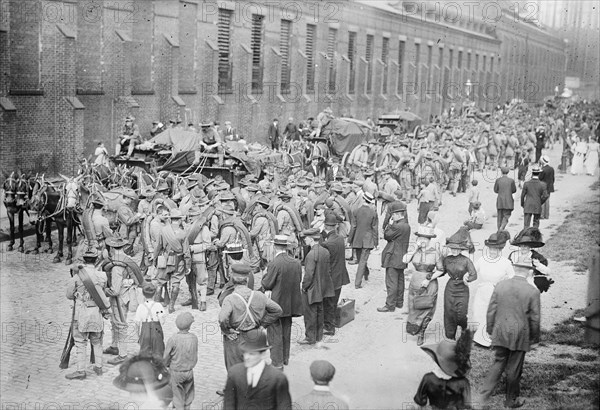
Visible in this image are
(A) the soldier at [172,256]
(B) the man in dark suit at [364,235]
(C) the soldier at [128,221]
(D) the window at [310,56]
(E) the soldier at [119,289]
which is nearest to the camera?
(E) the soldier at [119,289]

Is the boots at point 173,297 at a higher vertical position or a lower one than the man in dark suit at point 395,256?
lower

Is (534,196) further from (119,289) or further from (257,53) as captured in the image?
(257,53)

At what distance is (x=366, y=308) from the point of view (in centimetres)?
1381

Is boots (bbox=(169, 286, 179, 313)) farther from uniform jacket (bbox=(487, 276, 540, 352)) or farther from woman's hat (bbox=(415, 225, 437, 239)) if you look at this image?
uniform jacket (bbox=(487, 276, 540, 352))

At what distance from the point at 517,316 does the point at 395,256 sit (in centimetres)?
425

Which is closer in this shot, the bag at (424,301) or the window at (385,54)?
the bag at (424,301)

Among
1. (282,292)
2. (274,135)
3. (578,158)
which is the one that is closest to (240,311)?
(282,292)

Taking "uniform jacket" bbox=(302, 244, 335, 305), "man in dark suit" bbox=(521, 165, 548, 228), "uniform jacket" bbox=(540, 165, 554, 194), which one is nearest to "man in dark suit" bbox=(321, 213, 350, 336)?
"uniform jacket" bbox=(302, 244, 335, 305)

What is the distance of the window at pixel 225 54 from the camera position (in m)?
35.2

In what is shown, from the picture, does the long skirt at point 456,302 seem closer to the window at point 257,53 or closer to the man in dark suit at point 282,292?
the man in dark suit at point 282,292

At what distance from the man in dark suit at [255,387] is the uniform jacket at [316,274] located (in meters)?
4.86

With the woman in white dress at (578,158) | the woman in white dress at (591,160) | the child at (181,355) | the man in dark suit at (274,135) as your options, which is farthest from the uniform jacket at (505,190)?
the man in dark suit at (274,135)

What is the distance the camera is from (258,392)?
6578 millimetres

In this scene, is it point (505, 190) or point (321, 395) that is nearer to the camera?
point (321, 395)
